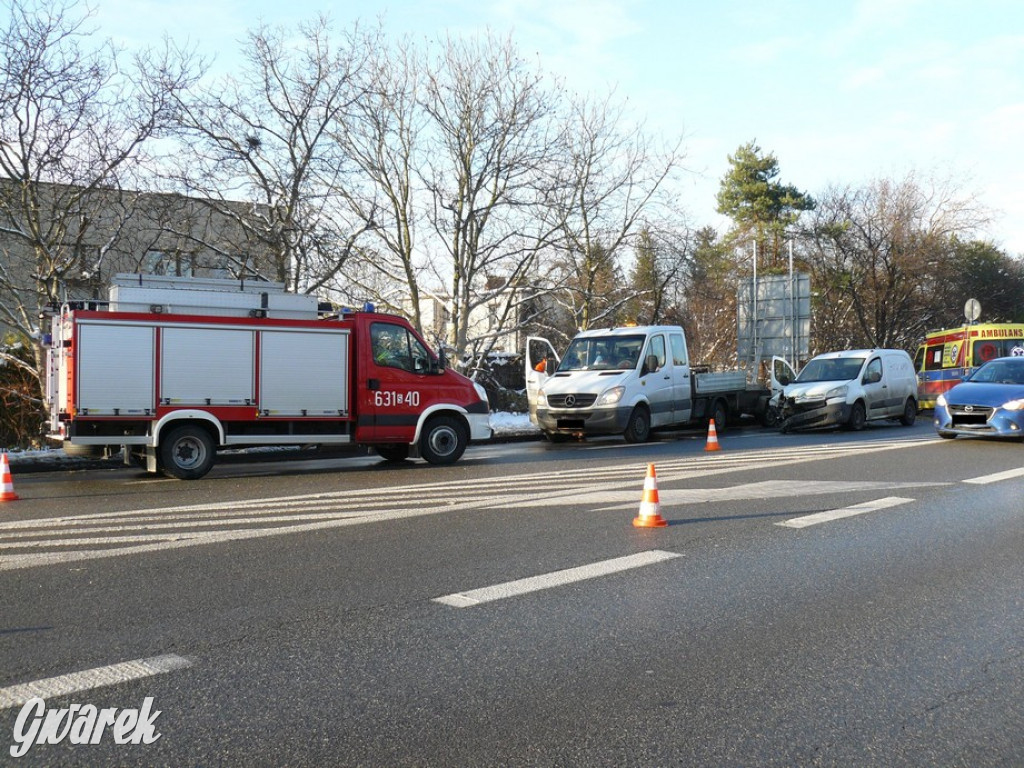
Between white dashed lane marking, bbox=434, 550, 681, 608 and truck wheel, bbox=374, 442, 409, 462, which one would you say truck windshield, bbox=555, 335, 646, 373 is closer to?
truck wheel, bbox=374, 442, 409, 462

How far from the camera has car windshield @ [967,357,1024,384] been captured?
16875mm

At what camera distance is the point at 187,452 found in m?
13.0

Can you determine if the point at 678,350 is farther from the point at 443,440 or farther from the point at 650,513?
the point at 650,513

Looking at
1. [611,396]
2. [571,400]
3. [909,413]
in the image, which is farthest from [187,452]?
[909,413]

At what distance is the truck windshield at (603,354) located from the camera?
62.1 ft

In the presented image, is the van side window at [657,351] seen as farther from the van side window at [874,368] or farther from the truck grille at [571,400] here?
the van side window at [874,368]

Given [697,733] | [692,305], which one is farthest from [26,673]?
[692,305]

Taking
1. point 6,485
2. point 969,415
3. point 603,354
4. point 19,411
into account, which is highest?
point 603,354

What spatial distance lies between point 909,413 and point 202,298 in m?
17.0

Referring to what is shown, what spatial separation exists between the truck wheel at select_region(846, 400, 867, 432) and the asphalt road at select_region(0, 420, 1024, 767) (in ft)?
35.4

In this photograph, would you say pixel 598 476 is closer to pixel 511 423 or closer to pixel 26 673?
pixel 26 673

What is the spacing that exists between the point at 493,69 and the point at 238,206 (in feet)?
23.6

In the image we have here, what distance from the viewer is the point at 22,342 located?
17.9 m

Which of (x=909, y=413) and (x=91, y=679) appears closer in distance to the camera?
(x=91, y=679)
